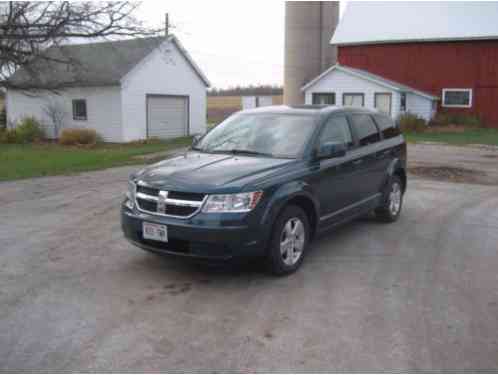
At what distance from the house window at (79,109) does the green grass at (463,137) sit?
14.7 meters

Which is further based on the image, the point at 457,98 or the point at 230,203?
the point at 457,98

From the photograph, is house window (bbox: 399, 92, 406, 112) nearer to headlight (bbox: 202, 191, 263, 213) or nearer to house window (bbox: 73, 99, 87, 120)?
house window (bbox: 73, 99, 87, 120)

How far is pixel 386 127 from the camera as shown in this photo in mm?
7879

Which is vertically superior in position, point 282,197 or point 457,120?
point 457,120

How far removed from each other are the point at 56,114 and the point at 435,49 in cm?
2147

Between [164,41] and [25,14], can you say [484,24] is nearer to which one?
[164,41]

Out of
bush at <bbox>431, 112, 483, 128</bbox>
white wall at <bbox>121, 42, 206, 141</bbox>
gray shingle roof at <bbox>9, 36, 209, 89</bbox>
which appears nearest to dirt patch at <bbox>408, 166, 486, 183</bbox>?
white wall at <bbox>121, 42, 206, 141</bbox>

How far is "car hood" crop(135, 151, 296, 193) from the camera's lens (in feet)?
16.6

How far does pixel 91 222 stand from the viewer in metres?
7.84

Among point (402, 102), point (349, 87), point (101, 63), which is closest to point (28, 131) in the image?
point (101, 63)

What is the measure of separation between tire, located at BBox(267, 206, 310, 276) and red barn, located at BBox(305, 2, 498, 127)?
25969mm

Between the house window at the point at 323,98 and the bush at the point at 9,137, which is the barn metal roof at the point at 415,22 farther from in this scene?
the bush at the point at 9,137

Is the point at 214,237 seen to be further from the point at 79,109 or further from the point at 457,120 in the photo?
the point at 457,120

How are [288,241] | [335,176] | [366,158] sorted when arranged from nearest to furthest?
[288,241], [335,176], [366,158]
